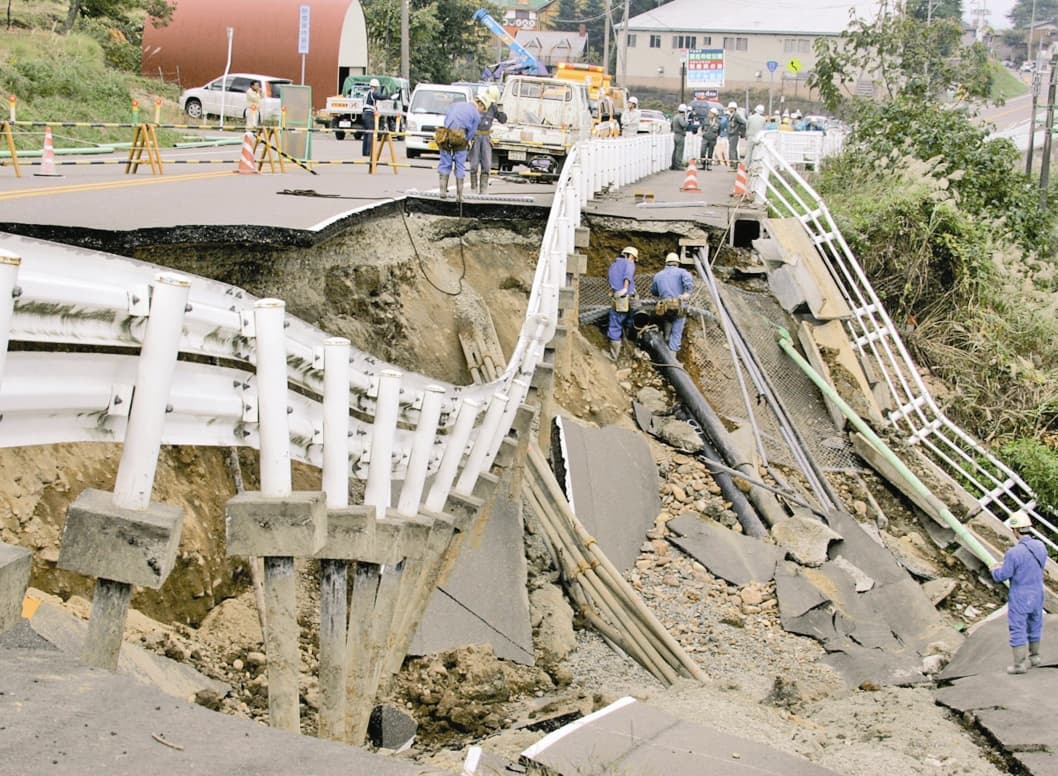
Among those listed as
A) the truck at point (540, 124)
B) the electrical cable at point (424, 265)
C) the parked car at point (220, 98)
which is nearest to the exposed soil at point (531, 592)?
the electrical cable at point (424, 265)

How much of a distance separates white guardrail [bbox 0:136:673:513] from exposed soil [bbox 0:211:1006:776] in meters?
1.37

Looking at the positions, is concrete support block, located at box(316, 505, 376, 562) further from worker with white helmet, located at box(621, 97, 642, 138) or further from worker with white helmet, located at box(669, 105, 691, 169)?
worker with white helmet, located at box(621, 97, 642, 138)

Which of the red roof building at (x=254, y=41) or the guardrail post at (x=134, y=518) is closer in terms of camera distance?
the guardrail post at (x=134, y=518)

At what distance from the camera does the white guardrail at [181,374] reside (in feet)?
13.2

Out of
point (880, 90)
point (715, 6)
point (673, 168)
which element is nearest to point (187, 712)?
point (673, 168)

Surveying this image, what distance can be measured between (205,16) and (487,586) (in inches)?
1836

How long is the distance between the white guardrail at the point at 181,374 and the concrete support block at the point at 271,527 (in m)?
0.22

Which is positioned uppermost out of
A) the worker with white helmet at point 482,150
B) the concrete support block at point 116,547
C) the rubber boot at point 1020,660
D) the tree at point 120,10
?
the tree at point 120,10

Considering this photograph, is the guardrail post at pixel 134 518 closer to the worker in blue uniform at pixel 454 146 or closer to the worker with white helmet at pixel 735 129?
the worker in blue uniform at pixel 454 146

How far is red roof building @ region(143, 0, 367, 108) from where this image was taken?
50.7 metres

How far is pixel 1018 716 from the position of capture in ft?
30.9

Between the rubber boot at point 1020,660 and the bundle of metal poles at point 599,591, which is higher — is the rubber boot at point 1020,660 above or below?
below

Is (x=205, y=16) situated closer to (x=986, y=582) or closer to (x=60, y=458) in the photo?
(x=986, y=582)

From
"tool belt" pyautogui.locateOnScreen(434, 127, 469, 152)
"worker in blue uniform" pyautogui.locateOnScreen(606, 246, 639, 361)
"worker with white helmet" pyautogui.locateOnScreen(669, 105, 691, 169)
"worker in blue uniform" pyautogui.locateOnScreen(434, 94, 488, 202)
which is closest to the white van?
"worker with white helmet" pyautogui.locateOnScreen(669, 105, 691, 169)
